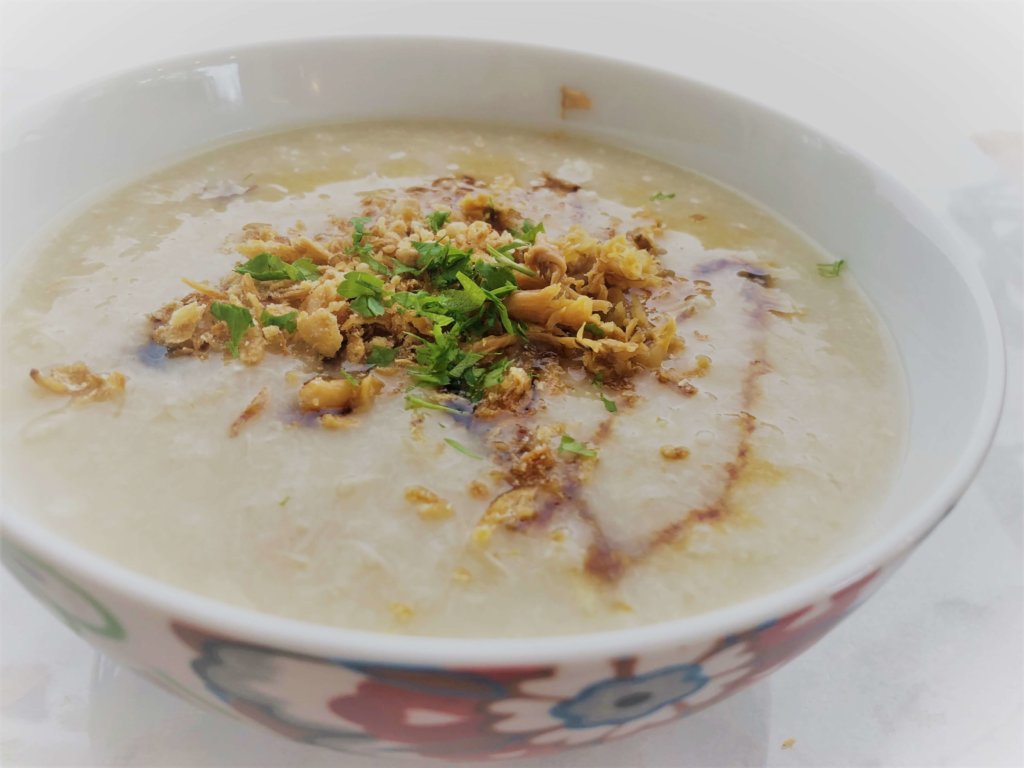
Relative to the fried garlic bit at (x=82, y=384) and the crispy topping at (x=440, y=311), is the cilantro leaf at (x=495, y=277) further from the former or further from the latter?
the fried garlic bit at (x=82, y=384)

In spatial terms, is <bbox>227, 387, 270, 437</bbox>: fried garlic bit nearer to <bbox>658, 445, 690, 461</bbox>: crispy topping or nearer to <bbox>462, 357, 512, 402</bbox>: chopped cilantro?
<bbox>462, 357, 512, 402</bbox>: chopped cilantro

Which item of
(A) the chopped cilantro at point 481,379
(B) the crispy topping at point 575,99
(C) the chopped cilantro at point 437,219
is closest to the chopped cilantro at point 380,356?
(A) the chopped cilantro at point 481,379

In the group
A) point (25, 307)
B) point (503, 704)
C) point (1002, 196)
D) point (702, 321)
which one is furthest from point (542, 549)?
point (1002, 196)

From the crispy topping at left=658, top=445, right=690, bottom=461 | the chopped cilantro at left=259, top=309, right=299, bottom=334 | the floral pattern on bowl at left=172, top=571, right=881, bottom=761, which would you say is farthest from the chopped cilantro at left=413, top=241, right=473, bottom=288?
the floral pattern on bowl at left=172, top=571, right=881, bottom=761

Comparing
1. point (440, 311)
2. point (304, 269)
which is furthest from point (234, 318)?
point (440, 311)

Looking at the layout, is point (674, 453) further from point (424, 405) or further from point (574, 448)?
point (424, 405)
